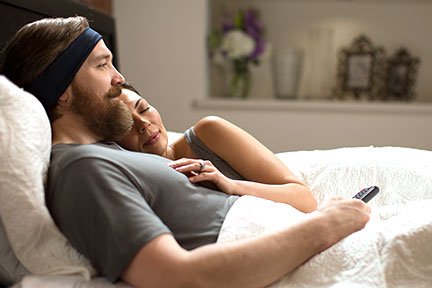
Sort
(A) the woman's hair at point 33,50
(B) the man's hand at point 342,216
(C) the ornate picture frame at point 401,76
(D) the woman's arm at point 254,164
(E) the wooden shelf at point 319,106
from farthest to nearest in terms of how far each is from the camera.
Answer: (C) the ornate picture frame at point 401,76 → (E) the wooden shelf at point 319,106 → (D) the woman's arm at point 254,164 → (A) the woman's hair at point 33,50 → (B) the man's hand at point 342,216

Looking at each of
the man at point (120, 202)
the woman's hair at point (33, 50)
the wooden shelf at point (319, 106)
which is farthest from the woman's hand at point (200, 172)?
the wooden shelf at point (319, 106)

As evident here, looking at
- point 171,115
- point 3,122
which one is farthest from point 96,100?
point 171,115

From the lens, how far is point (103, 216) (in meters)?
0.97

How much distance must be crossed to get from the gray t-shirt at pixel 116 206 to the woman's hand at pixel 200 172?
86mm

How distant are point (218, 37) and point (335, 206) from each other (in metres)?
2.18

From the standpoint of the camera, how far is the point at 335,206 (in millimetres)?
1136

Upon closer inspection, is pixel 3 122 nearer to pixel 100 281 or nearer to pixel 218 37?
pixel 100 281

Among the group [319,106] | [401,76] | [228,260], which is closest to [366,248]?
[228,260]

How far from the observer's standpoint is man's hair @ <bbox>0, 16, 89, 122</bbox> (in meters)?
1.23

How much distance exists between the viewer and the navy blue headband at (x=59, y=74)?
1.23m

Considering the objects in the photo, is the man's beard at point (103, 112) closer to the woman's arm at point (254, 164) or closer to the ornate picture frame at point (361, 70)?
the woman's arm at point (254, 164)

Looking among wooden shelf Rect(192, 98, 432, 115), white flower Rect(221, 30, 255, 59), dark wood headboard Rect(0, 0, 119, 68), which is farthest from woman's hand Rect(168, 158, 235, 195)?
white flower Rect(221, 30, 255, 59)

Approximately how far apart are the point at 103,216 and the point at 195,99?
2.08 meters

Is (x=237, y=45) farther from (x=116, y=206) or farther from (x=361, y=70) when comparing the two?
(x=116, y=206)
